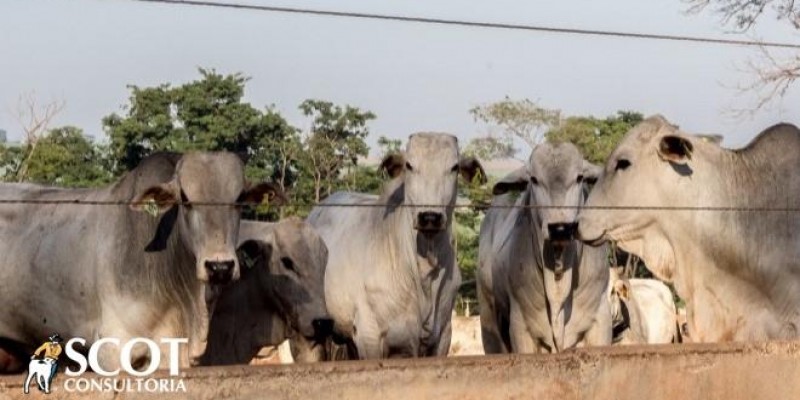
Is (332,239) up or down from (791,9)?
down

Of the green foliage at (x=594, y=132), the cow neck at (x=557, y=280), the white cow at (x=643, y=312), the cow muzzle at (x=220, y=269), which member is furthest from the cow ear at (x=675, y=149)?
the green foliage at (x=594, y=132)

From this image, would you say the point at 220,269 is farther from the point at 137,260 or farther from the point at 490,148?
the point at 490,148

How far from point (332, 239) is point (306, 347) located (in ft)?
3.95

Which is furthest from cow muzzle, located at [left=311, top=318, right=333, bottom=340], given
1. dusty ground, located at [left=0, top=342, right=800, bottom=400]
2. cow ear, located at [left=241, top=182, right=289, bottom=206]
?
dusty ground, located at [left=0, top=342, right=800, bottom=400]

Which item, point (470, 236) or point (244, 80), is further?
point (470, 236)

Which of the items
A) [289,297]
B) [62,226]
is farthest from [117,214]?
[289,297]

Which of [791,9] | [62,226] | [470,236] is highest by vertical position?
[791,9]

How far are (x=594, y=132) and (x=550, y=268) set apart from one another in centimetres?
2607

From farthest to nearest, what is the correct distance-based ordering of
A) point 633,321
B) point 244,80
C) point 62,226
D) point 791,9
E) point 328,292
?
point 244,80, point 791,9, point 633,321, point 328,292, point 62,226

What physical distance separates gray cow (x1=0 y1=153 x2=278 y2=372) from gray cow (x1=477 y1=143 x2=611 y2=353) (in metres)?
1.97

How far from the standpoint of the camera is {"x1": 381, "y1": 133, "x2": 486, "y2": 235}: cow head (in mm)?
8953

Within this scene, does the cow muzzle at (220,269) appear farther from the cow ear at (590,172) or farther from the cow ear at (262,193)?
the cow ear at (590,172)

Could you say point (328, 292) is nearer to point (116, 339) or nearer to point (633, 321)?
point (116, 339)

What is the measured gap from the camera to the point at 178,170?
770 cm
